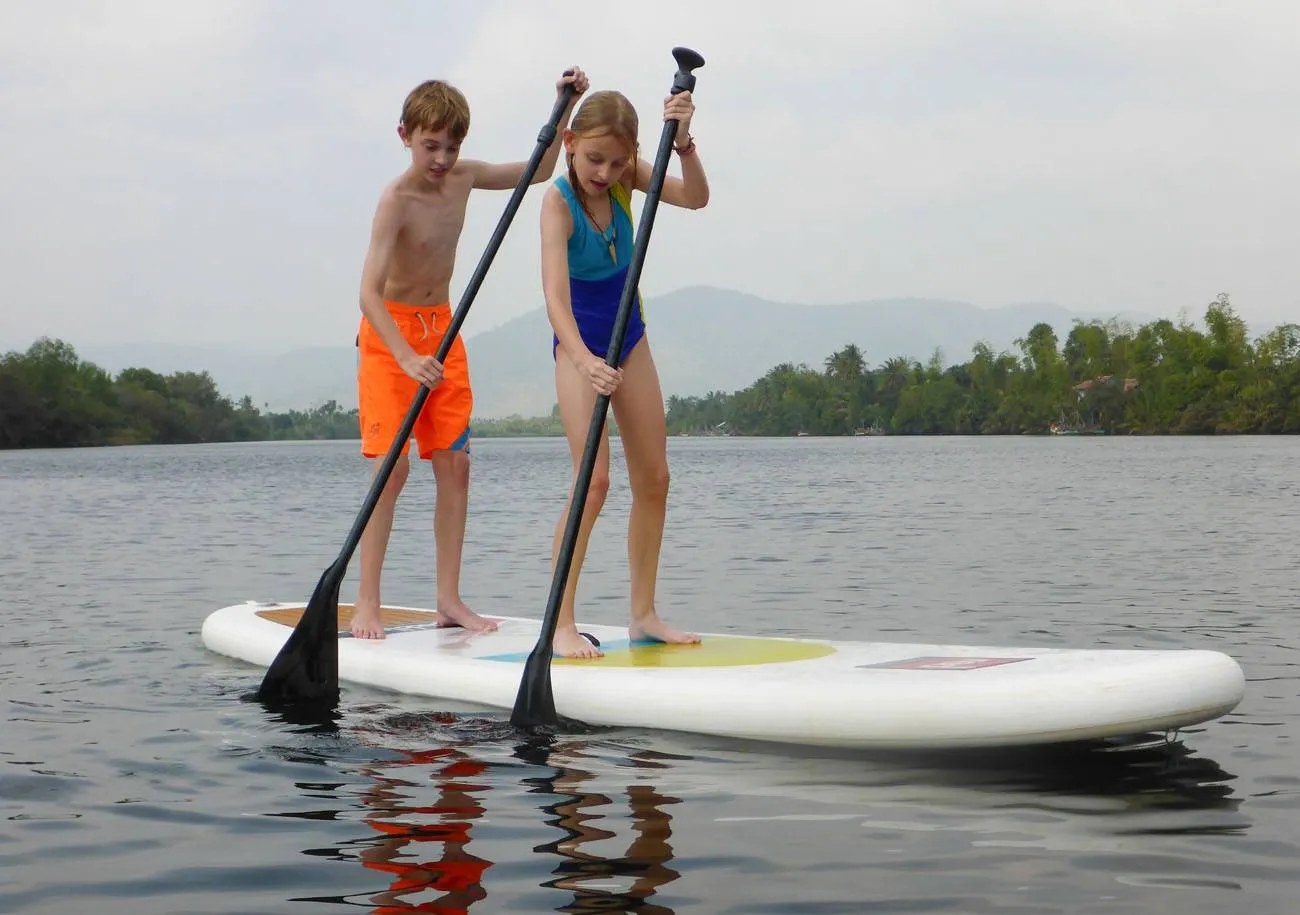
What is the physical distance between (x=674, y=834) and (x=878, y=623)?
227 inches

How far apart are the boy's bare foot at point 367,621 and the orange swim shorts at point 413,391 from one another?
721 millimetres

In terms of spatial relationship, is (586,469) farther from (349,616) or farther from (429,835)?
(349,616)

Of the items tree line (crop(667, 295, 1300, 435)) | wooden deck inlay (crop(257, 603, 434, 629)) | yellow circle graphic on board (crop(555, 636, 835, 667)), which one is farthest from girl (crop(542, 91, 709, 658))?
tree line (crop(667, 295, 1300, 435))

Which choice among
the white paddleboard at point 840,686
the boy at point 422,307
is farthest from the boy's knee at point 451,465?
the white paddleboard at point 840,686

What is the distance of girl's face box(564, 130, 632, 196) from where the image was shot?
5746 millimetres

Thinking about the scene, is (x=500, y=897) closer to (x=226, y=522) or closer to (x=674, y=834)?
(x=674, y=834)

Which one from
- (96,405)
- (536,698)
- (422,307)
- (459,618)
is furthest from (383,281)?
(96,405)

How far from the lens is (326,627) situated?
6.34m

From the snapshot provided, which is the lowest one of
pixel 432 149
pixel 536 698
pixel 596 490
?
pixel 536 698

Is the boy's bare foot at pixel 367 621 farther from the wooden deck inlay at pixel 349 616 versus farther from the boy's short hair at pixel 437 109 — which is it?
the boy's short hair at pixel 437 109

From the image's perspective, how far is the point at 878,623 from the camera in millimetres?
9773

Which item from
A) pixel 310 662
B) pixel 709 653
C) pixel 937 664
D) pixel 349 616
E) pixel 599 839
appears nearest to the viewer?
pixel 599 839

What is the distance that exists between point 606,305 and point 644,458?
66cm

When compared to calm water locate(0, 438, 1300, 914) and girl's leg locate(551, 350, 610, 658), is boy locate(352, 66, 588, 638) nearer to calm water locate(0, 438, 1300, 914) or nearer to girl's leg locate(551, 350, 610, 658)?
girl's leg locate(551, 350, 610, 658)
